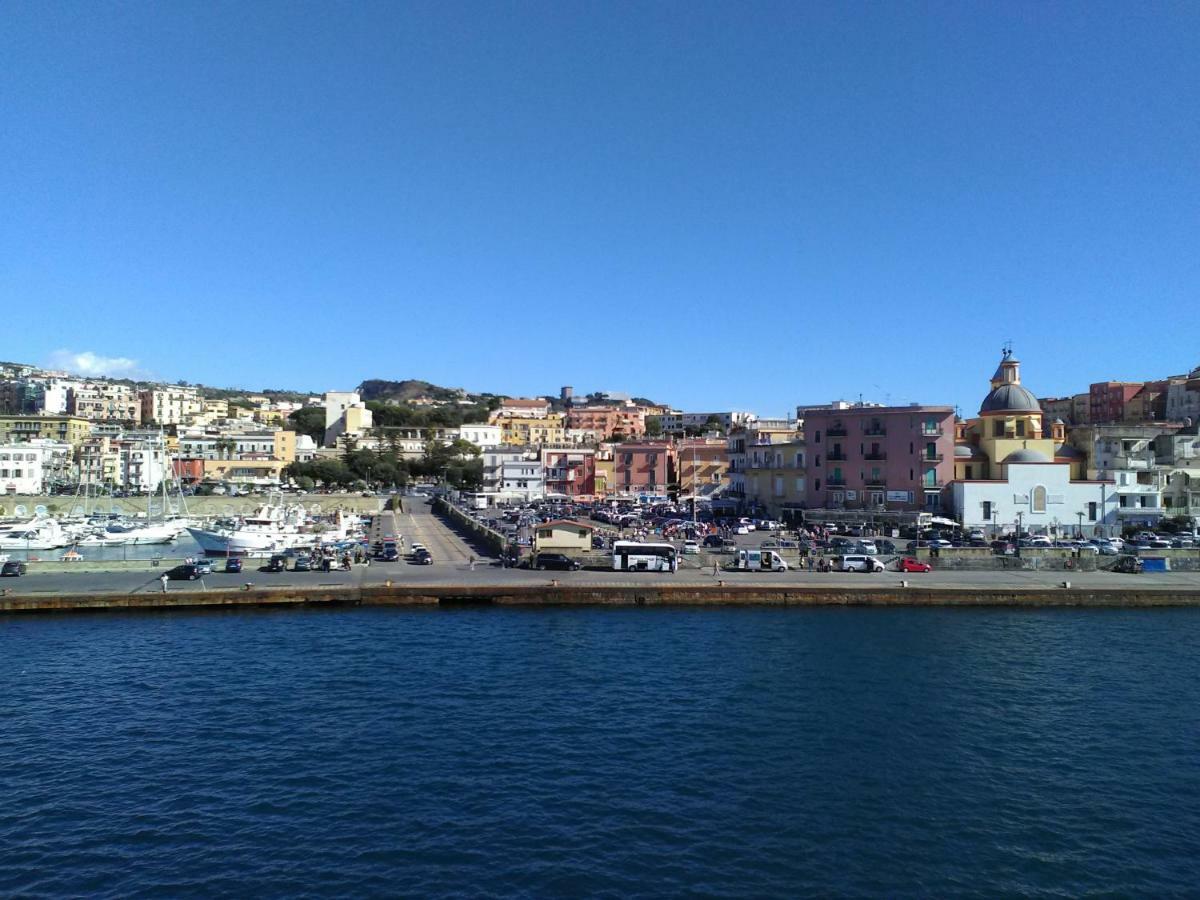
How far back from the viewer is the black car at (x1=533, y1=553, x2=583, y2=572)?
3228 centimetres

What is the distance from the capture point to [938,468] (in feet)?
141

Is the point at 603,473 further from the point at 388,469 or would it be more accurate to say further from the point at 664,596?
the point at 664,596

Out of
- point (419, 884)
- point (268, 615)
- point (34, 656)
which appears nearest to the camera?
point (419, 884)

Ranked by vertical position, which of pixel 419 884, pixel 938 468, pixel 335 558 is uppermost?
pixel 938 468

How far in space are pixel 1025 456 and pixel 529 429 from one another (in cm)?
7181

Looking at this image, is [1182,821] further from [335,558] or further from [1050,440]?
[1050,440]

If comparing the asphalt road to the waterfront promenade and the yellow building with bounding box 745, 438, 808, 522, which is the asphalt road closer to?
the waterfront promenade

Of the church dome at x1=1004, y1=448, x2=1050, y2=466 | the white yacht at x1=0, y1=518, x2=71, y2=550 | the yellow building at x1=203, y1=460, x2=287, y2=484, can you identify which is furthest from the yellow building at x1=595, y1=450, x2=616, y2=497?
the white yacht at x1=0, y1=518, x2=71, y2=550

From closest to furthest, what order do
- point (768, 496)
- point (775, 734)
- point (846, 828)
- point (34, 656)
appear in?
point (846, 828), point (775, 734), point (34, 656), point (768, 496)

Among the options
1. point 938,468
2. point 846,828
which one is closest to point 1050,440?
point 938,468

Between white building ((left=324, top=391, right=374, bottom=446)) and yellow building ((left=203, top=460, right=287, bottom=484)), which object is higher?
white building ((left=324, top=391, right=374, bottom=446))

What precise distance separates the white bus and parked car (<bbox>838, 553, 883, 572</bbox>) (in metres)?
6.52

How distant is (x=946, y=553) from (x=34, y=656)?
3118 cm

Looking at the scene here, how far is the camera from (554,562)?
32281 millimetres
